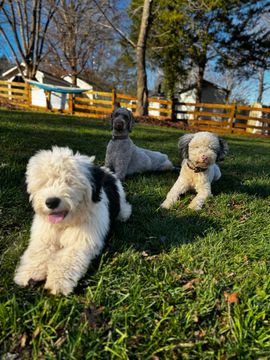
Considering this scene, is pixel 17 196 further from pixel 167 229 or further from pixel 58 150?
pixel 167 229

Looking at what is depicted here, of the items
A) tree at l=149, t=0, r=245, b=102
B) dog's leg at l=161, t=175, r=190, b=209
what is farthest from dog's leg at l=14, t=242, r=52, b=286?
tree at l=149, t=0, r=245, b=102

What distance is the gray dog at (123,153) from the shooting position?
5026 mm

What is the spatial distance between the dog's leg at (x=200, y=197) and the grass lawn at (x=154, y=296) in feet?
0.80

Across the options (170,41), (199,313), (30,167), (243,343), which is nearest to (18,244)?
(30,167)

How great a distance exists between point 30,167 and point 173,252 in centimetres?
147

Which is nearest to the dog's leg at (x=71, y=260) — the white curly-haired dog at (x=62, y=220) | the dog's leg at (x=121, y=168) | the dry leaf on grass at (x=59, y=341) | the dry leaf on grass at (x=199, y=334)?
the white curly-haired dog at (x=62, y=220)

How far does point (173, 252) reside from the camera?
106 inches

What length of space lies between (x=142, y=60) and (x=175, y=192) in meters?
15.0

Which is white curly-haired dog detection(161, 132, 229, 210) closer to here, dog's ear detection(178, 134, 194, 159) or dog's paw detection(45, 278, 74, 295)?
dog's ear detection(178, 134, 194, 159)

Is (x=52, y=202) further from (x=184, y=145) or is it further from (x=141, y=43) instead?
(x=141, y=43)

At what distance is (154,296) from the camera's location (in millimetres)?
2070

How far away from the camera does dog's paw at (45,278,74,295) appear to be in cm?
198

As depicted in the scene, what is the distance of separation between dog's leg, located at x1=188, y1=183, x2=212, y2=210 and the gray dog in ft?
4.51

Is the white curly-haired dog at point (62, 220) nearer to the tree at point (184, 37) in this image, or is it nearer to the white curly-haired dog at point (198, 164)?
the white curly-haired dog at point (198, 164)
